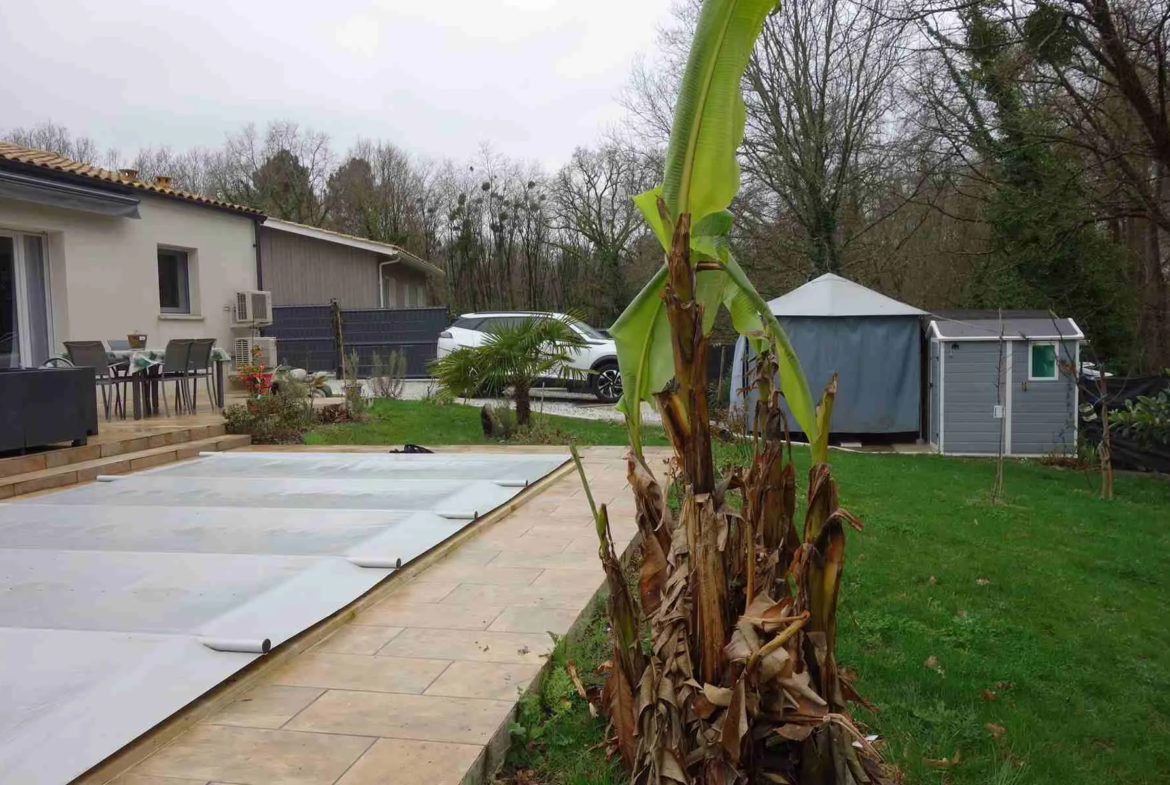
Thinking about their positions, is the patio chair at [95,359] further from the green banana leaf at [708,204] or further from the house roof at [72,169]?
the green banana leaf at [708,204]

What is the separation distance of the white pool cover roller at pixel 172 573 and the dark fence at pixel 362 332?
37.3 ft

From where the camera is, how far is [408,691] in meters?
2.83

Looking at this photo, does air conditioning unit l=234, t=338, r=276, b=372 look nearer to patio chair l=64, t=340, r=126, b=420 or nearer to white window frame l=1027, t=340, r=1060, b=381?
patio chair l=64, t=340, r=126, b=420

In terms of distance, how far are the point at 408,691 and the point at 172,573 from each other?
192 centimetres

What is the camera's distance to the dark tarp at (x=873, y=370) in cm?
1203

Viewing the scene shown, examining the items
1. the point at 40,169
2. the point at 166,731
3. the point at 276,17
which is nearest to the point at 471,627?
the point at 166,731

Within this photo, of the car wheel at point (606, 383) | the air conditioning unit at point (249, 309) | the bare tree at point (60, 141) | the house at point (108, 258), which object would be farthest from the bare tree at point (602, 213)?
the bare tree at point (60, 141)

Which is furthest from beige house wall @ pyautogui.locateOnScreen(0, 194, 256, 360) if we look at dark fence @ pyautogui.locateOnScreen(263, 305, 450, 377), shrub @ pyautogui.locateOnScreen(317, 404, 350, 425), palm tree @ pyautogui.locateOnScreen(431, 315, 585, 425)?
palm tree @ pyautogui.locateOnScreen(431, 315, 585, 425)

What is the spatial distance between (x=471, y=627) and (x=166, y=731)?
1.30 m

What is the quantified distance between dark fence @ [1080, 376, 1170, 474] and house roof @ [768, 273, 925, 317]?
108 inches

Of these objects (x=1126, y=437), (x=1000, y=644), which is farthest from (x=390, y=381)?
(x=1000, y=644)

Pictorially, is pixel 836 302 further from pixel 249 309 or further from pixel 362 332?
pixel 362 332

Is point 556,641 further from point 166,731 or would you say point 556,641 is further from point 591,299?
point 591,299

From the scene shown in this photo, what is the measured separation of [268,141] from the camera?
32.2 meters
